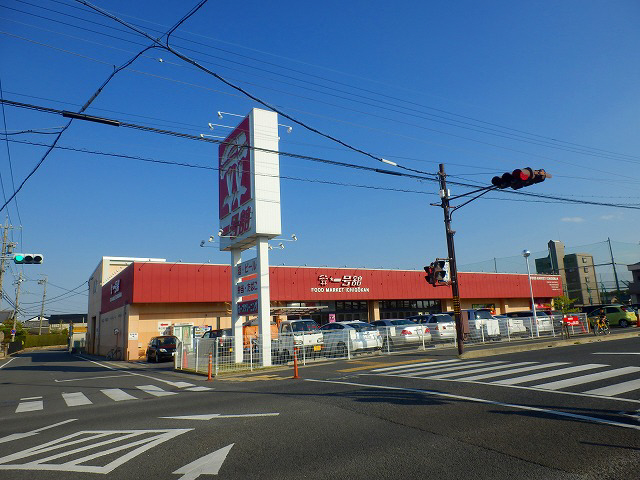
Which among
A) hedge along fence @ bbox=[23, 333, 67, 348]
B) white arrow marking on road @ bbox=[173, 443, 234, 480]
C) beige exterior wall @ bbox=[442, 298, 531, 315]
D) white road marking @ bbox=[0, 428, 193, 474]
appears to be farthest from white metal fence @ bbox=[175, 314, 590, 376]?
hedge along fence @ bbox=[23, 333, 67, 348]

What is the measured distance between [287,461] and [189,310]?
1253 inches

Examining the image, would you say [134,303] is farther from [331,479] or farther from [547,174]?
[331,479]

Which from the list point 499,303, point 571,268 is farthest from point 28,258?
point 571,268

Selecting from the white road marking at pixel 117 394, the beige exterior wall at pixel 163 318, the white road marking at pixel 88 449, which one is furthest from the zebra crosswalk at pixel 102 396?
the beige exterior wall at pixel 163 318

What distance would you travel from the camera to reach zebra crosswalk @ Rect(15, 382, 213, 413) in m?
11.8

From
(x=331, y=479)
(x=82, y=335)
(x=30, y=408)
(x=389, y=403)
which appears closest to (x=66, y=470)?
(x=331, y=479)

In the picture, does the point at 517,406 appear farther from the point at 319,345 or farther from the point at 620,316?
the point at 620,316

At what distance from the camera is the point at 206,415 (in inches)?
332

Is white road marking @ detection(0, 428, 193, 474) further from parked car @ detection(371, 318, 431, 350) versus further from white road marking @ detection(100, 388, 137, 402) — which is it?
parked car @ detection(371, 318, 431, 350)

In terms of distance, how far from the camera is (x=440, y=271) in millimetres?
17453

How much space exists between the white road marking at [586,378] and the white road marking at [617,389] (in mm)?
657

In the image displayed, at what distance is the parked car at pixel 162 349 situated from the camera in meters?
28.7

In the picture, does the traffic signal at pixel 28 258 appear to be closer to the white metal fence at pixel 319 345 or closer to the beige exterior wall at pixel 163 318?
the white metal fence at pixel 319 345

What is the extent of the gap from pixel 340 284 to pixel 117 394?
91.8ft
